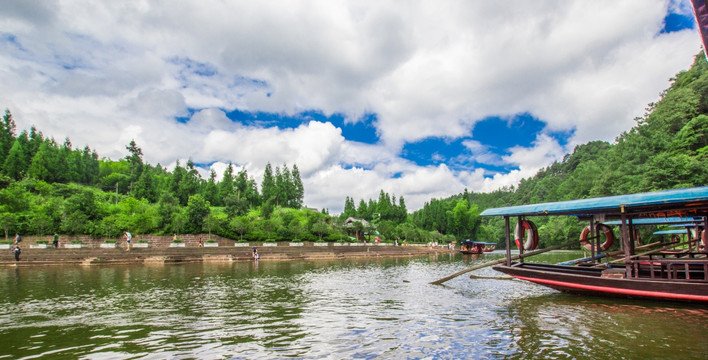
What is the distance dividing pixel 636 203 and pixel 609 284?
2.88 meters

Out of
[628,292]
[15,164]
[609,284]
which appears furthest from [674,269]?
[15,164]

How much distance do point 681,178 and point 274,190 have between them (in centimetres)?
6453

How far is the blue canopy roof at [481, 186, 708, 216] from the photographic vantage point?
10219mm

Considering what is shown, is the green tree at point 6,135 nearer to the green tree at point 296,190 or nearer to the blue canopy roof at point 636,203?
the green tree at point 296,190

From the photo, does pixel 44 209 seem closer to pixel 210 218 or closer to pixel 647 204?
pixel 210 218

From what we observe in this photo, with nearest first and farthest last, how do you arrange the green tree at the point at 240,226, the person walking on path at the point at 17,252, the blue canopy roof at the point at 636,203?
the blue canopy roof at the point at 636,203
the person walking on path at the point at 17,252
the green tree at the point at 240,226

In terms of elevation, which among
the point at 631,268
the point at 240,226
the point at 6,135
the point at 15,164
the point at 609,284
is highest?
the point at 6,135

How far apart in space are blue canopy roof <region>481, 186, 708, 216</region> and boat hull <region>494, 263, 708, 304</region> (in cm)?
230

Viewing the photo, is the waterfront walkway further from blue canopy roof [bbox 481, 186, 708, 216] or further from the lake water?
blue canopy roof [bbox 481, 186, 708, 216]

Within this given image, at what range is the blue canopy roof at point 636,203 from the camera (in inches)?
402

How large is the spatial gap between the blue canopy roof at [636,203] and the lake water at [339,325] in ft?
10.1

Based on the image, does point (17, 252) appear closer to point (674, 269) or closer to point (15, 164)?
point (674, 269)

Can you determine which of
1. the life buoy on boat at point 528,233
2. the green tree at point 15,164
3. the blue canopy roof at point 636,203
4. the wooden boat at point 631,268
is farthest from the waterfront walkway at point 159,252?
the green tree at point 15,164

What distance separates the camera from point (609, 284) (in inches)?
458
